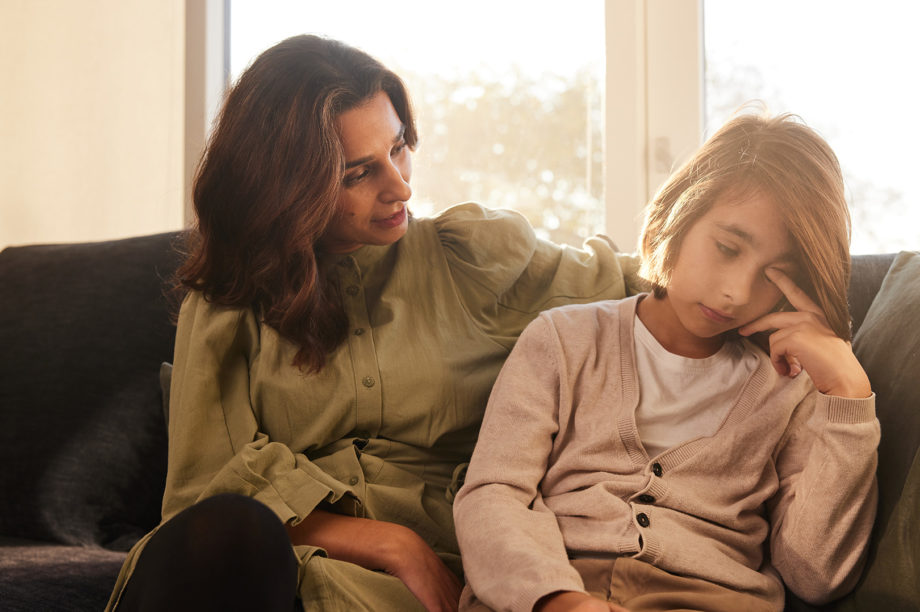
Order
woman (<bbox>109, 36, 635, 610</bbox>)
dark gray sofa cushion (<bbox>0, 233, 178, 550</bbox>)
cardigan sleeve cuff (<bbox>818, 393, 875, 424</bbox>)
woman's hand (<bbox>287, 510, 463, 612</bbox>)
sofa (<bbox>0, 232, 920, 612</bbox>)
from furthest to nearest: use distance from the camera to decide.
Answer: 1. dark gray sofa cushion (<bbox>0, 233, 178, 550</bbox>)
2. sofa (<bbox>0, 232, 920, 612</bbox>)
3. woman (<bbox>109, 36, 635, 610</bbox>)
4. woman's hand (<bbox>287, 510, 463, 612</bbox>)
5. cardigan sleeve cuff (<bbox>818, 393, 875, 424</bbox>)

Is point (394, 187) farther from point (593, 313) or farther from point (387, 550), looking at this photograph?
point (387, 550)

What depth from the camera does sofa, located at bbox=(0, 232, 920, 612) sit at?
138 centimetres

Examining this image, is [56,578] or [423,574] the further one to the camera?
[56,578]

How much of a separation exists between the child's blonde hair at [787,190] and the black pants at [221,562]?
0.61 m

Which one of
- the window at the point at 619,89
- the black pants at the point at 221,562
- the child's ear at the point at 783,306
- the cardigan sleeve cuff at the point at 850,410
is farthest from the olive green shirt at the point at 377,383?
the window at the point at 619,89

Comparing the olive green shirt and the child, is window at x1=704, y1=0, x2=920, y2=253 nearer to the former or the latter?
the olive green shirt

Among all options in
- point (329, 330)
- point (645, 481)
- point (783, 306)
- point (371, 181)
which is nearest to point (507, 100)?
point (371, 181)

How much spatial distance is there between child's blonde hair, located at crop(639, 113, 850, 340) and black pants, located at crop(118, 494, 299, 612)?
2.01 ft

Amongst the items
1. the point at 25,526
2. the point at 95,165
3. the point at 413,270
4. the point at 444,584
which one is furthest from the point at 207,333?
the point at 95,165

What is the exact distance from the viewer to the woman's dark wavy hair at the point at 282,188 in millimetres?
1251

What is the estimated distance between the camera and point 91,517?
1.54 metres

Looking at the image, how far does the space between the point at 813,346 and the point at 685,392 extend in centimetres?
17

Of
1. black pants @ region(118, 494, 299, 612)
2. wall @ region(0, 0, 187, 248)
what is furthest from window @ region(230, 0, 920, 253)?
black pants @ region(118, 494, 299, 612)

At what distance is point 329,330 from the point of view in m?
1.30
